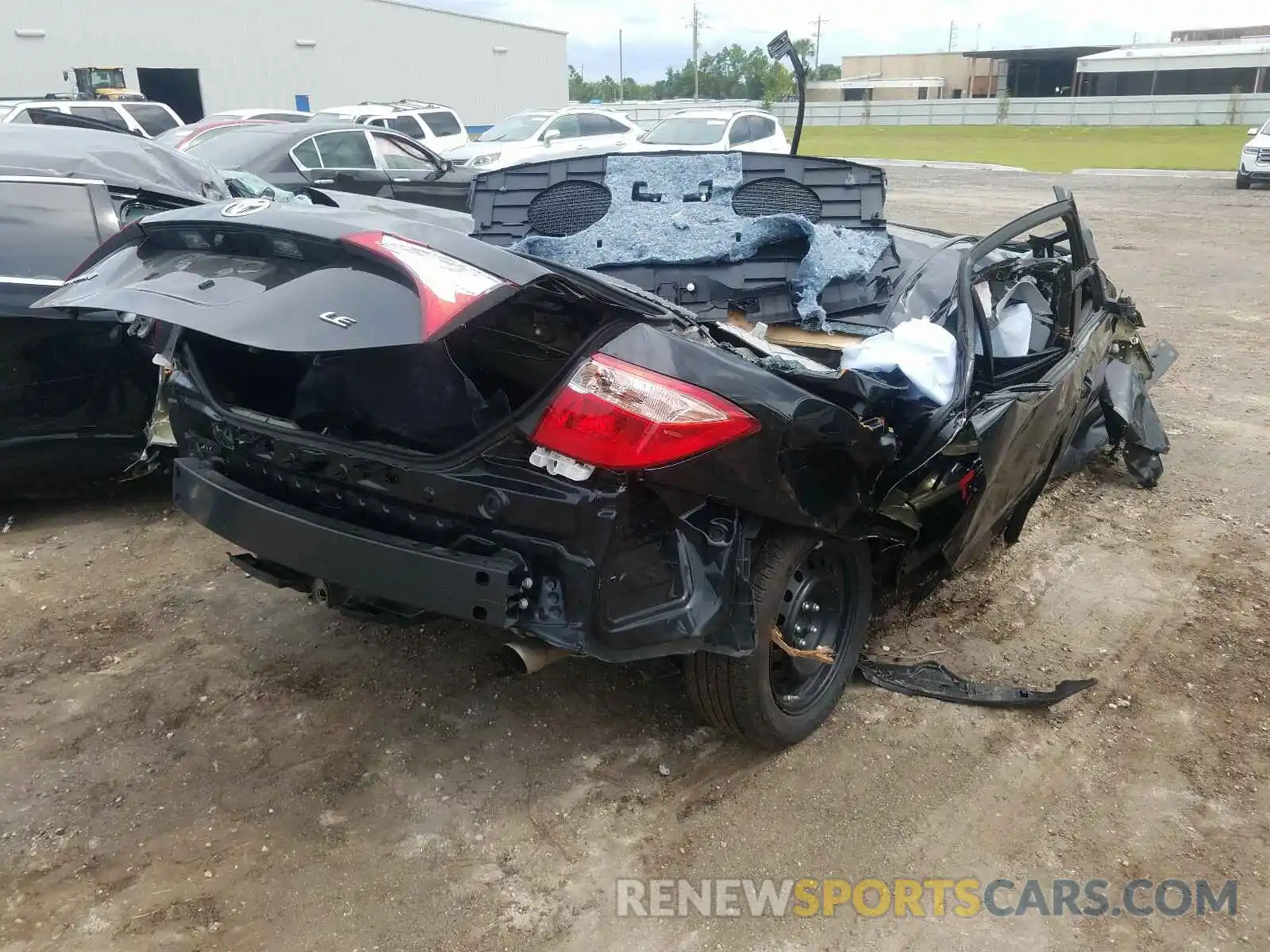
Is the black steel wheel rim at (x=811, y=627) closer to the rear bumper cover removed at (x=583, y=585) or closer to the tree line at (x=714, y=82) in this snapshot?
the rear bumper cover removed at (x=583, y=585)

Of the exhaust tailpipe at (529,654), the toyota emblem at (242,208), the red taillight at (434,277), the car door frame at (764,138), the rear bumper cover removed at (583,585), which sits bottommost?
the exhaust tailpipe at (529,654)

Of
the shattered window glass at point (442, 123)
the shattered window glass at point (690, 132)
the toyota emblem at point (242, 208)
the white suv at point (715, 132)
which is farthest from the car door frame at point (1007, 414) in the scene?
the shattered window glass at point (442, 123)

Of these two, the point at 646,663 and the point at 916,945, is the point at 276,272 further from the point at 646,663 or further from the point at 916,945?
the point at 916,945

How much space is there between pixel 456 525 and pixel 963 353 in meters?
1.65

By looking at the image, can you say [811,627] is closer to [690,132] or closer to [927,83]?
[690,132]

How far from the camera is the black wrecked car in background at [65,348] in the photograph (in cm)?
409

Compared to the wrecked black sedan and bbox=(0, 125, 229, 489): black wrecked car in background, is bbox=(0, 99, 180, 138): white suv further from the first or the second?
the wrecked black sedan

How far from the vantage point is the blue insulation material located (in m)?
3.34

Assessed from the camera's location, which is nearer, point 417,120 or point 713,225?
point 713,225

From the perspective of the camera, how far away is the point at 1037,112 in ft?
155

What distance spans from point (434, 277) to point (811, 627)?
5.20 ft

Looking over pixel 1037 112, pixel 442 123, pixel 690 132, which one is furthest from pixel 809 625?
pixel 1037 112

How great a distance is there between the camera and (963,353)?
302cm

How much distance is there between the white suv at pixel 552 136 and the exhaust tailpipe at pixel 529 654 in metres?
14.3
